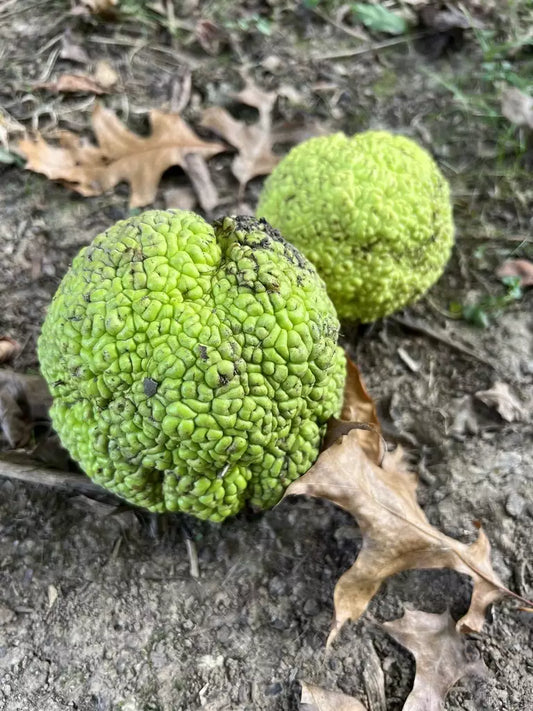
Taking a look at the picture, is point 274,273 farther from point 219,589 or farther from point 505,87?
point 505,87

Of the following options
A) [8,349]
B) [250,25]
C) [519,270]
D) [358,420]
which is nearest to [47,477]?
[8,349]

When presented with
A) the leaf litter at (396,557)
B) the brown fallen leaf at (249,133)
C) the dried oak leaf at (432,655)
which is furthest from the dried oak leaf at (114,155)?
the dried oak leaf at (432,655)

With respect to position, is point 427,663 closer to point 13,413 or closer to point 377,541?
point 377,541

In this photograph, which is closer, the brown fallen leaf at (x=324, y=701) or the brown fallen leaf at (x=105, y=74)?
the brown fallen leaf at (x=324, y=701)

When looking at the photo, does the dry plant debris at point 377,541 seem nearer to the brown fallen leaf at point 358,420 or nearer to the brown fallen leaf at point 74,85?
the brown fallen leaf at point 358,420

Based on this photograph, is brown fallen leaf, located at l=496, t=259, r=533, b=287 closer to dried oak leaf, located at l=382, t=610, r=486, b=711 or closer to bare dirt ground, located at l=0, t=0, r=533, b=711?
bare dirt ground, located at l=0, t=0, r=533, b=711

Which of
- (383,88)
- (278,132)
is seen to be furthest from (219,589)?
(383,88)

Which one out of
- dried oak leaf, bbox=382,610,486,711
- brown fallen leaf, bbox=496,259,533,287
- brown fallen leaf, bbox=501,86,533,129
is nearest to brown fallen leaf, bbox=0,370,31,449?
Result: dried oak leaf, bbox=382,610,486,711
